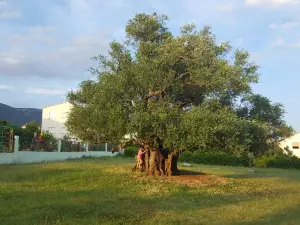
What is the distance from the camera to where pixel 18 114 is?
94.4m

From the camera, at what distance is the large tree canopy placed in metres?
15.9

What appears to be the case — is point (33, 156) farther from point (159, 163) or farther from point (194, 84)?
point (194, 84)

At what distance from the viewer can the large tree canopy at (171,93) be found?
15.9 m

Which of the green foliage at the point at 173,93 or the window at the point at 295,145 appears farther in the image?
the window at the point at 295,145

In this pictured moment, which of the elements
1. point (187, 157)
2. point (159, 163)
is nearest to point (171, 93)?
point (159, 163)

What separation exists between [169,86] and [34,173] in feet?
23.6

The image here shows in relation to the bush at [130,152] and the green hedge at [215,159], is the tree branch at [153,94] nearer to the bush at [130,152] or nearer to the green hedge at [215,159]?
the green hedge at [215,159]

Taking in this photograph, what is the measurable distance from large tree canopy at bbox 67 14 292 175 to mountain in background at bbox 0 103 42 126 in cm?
6765

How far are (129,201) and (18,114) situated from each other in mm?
87081

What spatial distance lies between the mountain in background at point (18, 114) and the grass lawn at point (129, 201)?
68.5 metres

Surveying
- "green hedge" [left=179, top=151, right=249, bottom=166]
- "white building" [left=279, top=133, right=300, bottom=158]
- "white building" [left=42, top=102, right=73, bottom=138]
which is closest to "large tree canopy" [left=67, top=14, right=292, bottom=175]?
"green hedge" [left=179, top=151, right=249, bottom=166]

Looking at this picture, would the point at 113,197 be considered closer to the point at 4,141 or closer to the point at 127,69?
the point at 127,69

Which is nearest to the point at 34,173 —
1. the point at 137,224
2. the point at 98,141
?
the point at 98,141

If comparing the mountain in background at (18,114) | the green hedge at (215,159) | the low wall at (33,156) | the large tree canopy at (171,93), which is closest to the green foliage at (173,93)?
the large tree canopy at (171,93)
